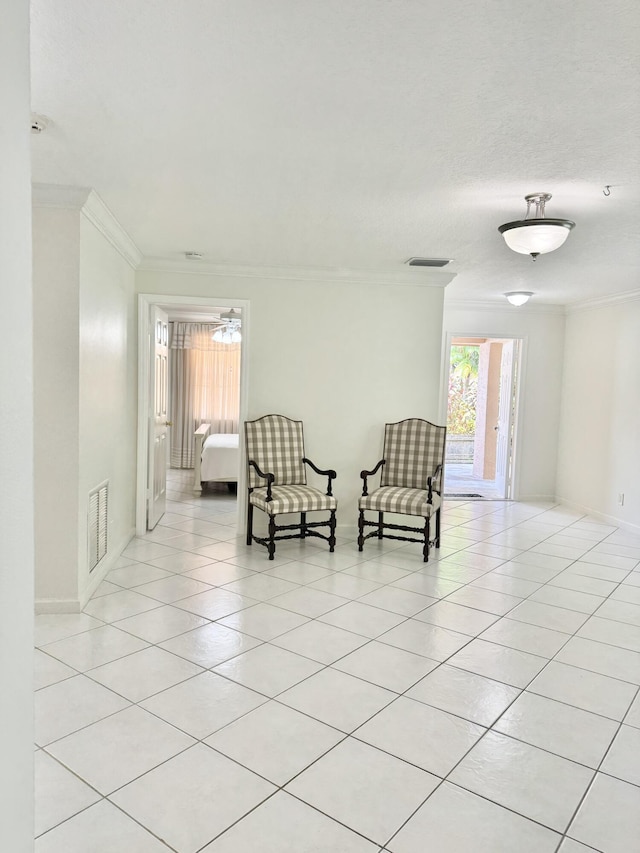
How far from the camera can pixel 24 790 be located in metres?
1.30

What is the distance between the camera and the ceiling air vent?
4877 mm

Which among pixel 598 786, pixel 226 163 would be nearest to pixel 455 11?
pixel 226 163

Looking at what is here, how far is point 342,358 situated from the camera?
556 cm

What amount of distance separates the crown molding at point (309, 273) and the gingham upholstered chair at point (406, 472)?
→ 128 centimetres

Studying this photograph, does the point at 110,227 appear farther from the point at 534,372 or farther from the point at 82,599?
the point at 534,372

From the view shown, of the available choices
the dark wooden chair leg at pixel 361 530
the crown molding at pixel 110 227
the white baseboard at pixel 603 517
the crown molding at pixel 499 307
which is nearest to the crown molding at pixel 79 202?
the crown molding at pixel 110 227

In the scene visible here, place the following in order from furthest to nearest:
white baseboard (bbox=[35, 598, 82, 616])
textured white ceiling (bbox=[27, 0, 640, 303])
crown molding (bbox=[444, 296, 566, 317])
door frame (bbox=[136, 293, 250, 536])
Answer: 1. crown molding (bbox=[444, 296, 566, 317])
2. door frame (bbox=[136, 293, 250, 536])
3. white baseboard (bbox=[35, 598, 82, 616])
4. textured white ceiling (bbox=[27, 0, 640, 303])

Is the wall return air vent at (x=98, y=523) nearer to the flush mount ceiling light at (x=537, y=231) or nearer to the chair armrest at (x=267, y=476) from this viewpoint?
the chair armrest at (x=267, y=476)

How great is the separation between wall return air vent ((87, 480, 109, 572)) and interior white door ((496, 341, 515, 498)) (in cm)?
520

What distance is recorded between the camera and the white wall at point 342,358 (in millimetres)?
5441

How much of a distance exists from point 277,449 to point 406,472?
1188 millimetres

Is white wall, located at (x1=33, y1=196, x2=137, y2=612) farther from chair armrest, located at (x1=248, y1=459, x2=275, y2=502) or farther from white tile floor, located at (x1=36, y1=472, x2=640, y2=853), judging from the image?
chair armrest, located at (x1=248, y1=459, x2=275, y2=502)

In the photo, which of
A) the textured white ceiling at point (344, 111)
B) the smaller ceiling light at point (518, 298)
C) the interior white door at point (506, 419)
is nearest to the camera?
the textured white ceiling at point (344, 111)

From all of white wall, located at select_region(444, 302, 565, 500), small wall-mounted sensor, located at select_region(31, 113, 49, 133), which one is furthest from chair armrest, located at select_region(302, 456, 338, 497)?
small wall-mounted sensor, located at select_region(31, 113, 49, 133)
